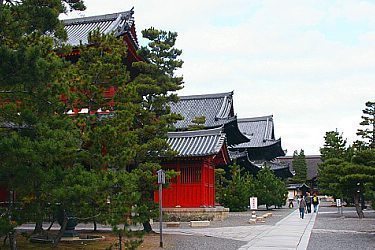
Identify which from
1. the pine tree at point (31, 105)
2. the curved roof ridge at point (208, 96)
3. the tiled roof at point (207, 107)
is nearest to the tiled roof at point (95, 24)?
the pine tree at point (31, 105)

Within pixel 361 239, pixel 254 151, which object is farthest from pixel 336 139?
pixel 361 239

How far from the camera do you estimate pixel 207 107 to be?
45.0m

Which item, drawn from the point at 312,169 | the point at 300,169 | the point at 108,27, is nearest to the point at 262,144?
the point at 300,169

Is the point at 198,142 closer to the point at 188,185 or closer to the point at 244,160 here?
the point at 188,185

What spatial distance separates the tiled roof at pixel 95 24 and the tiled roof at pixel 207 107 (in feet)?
51.2

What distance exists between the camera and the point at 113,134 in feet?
43.1

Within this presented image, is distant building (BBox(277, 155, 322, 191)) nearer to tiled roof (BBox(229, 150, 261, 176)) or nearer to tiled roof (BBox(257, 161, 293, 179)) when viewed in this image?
tiled roof (BBox(257, 161, 293, 179))

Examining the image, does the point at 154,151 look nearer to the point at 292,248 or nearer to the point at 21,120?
the point at 292,248

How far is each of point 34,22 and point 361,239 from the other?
14332 millimetres

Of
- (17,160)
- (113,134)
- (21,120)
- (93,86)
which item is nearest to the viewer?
(17,160)

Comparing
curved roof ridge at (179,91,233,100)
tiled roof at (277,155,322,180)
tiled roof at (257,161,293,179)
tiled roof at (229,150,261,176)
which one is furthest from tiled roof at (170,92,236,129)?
tiled roof at (277,155,322,180)

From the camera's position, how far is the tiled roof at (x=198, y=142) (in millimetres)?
Answer: 26469

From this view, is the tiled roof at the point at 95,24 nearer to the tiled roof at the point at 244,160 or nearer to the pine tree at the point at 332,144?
the tiled roof at the point at 244,160

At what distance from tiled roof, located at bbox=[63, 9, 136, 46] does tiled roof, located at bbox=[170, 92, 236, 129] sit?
1560 cm
